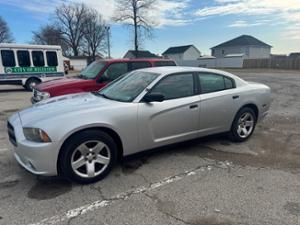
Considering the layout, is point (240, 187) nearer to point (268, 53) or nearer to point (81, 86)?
point (81, 86)

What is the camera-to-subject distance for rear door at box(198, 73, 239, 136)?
4320 mm

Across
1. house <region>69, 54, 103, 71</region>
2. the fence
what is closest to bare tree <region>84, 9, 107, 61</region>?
house <region>69, 54, 103, 71</region>

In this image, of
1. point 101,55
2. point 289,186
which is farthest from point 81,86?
point 101,55

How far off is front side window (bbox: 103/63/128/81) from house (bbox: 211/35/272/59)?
209 ft

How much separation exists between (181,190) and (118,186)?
2.78 feet

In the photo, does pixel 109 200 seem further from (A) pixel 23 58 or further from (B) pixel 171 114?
(A) pixel 23 58

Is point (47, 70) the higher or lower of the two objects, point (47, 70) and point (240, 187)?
the higher

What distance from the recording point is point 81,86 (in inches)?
252

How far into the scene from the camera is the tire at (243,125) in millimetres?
4816

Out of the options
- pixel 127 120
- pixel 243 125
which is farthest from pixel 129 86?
pixel 243 125

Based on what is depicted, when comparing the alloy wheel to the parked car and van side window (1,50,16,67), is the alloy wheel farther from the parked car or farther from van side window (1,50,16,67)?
van side window (1,50,16,67)

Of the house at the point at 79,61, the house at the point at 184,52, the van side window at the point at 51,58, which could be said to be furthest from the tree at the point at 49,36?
the van side window at the point at 51,58

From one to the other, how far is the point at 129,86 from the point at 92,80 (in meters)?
2.76

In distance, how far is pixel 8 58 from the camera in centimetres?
1283
